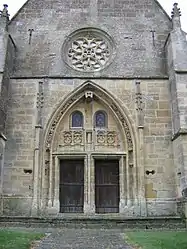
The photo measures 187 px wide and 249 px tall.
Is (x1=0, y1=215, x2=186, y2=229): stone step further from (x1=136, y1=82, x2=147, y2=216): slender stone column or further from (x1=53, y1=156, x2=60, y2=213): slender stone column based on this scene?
(x1=53, y1=156, x2=60, y2=213): slender stone column

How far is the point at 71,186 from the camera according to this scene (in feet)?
46.6

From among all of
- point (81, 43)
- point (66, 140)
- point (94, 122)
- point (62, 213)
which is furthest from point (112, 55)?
point (62, 213)

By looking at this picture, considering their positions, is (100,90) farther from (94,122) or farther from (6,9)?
(6,9)

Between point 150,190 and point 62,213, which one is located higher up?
point 150,190

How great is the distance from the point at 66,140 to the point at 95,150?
133cm

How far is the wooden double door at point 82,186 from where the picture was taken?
14.0 meters

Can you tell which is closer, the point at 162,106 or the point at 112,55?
the point at 162,106

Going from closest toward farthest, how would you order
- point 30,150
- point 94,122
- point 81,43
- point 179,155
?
point 179,155
point 30,150
point 94,122
point 81,43

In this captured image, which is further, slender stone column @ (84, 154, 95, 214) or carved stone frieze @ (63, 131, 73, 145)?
carved stone frieze @ (63, 131, 73, 145)

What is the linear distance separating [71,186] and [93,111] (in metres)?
3.39

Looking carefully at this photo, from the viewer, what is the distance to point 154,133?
14.2 m

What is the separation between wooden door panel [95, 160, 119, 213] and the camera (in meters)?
14.0

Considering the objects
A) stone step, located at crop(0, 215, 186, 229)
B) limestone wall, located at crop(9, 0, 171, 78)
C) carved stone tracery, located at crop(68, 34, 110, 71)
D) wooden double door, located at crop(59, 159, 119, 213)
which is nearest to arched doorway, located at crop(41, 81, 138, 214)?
wooden double door, located at crop(59, 159, 119, 213)

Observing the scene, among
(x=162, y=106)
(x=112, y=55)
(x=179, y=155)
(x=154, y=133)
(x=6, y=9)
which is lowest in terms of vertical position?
(x=179, y=155)
